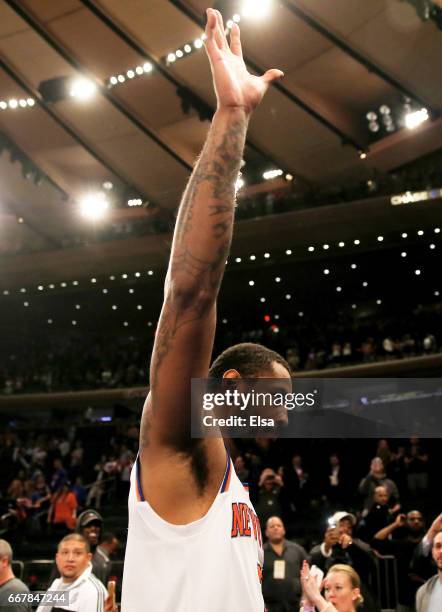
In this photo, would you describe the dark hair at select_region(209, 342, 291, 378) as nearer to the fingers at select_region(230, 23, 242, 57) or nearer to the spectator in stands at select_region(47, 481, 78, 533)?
the fingers at select_region(230, 23, 242, 57)

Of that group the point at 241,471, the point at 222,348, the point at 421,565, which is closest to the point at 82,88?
the point at 222,348

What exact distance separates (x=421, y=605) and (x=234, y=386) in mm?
3663

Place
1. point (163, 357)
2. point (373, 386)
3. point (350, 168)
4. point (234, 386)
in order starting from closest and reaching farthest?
point (163, 357), point (234, 386), point (373, 386), point (350, 168)

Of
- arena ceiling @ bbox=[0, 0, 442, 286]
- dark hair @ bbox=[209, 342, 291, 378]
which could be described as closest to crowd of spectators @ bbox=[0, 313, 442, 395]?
arena ceiling @ bbox=[0, 0, 442, 286]

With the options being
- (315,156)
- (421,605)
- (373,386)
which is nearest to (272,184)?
(315,156)

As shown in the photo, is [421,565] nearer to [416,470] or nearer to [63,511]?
[416,470]

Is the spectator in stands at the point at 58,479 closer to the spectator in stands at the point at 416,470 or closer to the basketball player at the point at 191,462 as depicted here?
the spectator in stands at the point at 416,470

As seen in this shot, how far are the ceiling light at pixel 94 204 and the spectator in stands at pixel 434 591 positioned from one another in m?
17.5

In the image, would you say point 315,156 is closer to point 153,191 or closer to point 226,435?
point 153,191

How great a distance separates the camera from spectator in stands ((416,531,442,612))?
429cm

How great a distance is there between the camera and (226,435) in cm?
158

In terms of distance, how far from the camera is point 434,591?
14.5ft

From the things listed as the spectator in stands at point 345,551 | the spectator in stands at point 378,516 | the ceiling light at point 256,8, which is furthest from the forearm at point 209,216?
the ceiling light at point 256,8

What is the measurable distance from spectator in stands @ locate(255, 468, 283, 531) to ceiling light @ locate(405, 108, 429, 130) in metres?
11.1
